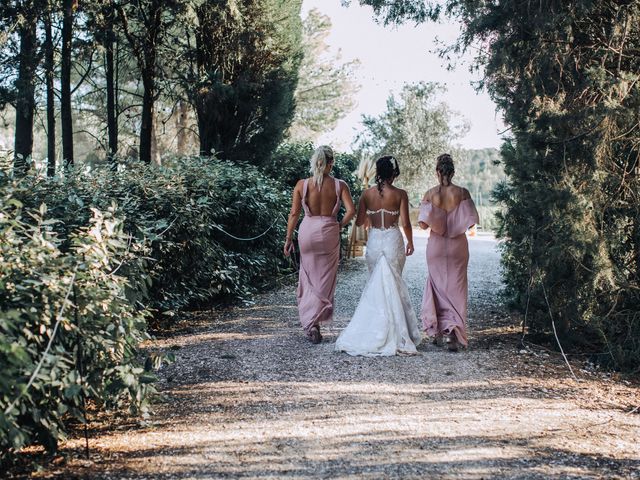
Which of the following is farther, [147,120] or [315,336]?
[147,120]

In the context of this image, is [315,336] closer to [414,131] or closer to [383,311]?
[383,311]

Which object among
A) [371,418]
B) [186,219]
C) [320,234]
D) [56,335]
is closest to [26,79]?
[186,219]

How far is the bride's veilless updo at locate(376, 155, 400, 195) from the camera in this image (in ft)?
24.2

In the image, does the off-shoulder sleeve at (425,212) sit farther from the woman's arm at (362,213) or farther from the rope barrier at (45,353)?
the rope barrier at (45,353)

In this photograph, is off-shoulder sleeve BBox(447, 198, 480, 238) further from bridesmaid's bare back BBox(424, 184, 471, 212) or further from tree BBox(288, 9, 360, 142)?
tree BBox(288, 9, 360, 142)

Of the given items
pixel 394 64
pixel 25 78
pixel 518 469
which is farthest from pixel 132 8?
pixel 394 64

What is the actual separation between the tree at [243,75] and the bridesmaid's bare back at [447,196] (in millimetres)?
7085

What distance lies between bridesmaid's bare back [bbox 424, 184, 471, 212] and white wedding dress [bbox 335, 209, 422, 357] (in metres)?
0.45

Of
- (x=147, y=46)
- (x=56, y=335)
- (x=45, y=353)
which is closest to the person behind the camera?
(x=45, y=353)

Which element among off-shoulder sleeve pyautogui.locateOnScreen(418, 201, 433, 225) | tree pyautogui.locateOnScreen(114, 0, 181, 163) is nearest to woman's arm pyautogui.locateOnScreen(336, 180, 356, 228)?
off-shoulder sleeve pyautogui.locateOnScreen(418, 201, 433, 225)

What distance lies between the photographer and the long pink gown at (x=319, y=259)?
24.6ft

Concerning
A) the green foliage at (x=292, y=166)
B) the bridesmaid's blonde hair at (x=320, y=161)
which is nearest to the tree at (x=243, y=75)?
the green foliage at (x=292, y=166)

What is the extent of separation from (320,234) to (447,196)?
4.86 ft

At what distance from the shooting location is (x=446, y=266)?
7297mm
